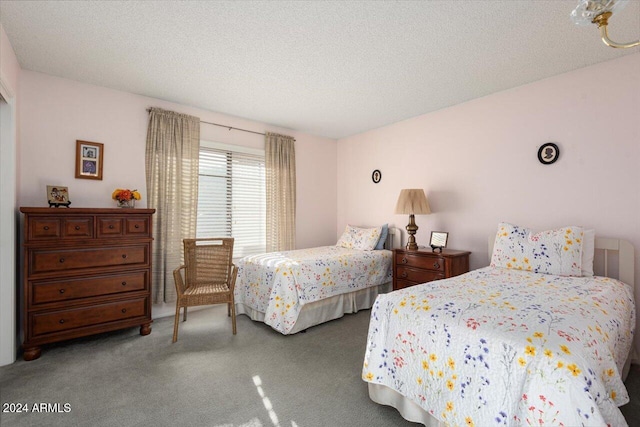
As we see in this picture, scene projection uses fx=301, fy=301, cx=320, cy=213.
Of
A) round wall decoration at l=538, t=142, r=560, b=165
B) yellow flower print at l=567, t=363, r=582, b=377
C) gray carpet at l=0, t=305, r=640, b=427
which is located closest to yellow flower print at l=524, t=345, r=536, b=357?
yellow flower print at l=567, t=363, r=582, b=377

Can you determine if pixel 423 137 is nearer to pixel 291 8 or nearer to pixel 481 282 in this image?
pixel 481 282

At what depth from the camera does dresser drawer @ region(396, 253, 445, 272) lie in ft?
10.9

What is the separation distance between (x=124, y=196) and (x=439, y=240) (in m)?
3.50

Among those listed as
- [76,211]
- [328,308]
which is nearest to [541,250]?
[328,308]

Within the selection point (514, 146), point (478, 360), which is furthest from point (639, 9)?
point (478, 360)

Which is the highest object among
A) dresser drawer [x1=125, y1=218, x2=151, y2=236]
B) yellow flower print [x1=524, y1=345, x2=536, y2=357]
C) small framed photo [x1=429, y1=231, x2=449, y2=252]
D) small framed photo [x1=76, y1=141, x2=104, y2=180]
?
small framed photo [x1=76, y1=141, x2=104, y2=180]

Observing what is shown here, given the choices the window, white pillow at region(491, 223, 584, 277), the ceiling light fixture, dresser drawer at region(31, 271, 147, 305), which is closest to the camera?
the ceiling light fixture

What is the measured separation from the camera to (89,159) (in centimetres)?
317

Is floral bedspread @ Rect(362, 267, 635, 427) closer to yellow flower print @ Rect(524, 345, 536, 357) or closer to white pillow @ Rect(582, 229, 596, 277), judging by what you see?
yellow flower print @ Rect(524, 345, 536, 357)

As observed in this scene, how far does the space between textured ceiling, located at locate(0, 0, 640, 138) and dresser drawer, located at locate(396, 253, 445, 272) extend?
1.85 meters

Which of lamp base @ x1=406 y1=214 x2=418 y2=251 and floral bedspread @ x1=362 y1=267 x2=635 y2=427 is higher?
lamp base @ x1=406 y1=214 x2=418 y2=251

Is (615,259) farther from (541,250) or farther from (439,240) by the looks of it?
(439,240)

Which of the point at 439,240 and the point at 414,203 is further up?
the point at 414,203

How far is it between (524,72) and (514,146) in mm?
730
